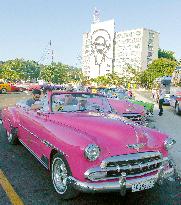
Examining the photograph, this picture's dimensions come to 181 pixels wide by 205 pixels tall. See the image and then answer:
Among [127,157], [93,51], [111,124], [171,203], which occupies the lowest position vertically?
[171,203]

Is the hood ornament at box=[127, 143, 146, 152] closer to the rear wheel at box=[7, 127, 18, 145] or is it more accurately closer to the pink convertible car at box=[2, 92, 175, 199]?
the pink convertible car at box=[2, 92, 175, 199]

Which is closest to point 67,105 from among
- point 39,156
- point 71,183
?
point 39,156

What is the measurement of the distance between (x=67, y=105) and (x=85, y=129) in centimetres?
130

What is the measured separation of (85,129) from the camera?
16.3 ft

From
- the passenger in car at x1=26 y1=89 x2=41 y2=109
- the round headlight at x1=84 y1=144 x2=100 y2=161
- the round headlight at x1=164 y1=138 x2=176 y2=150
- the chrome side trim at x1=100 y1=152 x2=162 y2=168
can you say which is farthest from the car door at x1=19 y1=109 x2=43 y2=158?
the round headlight at x1=164 y1=138 x2=176 y2=150

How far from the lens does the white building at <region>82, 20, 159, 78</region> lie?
151 meters

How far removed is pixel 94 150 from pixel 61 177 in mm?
935

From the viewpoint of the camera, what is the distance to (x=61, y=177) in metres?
4.93

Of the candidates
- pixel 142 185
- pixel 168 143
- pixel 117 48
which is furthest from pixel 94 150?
pixel 117 48

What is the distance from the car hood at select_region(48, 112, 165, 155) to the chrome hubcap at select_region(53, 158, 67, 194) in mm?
599

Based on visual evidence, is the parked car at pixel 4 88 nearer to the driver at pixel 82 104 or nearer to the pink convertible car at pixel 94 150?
the driver at pixel 82 104

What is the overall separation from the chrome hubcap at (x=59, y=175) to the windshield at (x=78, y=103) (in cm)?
130

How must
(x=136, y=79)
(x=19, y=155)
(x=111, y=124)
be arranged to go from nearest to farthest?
(x=111, y=124) → (x=19, y=155) → (x=136, y=79)

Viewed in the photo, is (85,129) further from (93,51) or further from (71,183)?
(93,51)
